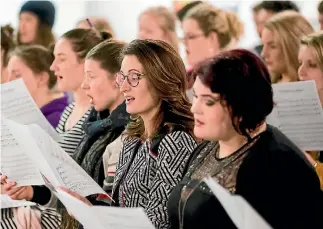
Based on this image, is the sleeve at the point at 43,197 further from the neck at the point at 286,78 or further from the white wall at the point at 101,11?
the white wall at the point at 101,11

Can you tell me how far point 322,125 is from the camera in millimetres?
3107

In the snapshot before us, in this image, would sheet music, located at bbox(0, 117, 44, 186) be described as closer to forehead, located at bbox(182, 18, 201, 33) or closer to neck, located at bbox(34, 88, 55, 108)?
neck, located at bbox(34, 88, 55, 108)

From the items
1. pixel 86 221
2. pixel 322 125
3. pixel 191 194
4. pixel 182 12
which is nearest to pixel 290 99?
pixel 322 125

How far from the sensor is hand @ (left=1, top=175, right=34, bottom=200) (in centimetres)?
356

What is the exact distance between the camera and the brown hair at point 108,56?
352cm

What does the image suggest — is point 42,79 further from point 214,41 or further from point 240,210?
point 240,210

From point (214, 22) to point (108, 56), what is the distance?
1.56 metres

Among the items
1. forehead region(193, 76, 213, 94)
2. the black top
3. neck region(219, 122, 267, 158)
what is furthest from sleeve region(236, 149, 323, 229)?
forehead region(193, 76, 213, 94)

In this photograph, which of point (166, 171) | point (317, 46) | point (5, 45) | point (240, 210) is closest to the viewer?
point (240, 210)

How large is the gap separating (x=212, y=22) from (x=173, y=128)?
210 centimetres

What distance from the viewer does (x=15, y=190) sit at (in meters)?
3.65

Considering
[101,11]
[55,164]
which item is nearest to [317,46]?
[55,164]

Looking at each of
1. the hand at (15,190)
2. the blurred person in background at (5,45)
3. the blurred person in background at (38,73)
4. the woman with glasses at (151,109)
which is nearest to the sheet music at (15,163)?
the hand at (15,190)

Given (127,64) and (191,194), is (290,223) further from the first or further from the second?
(127,64)
